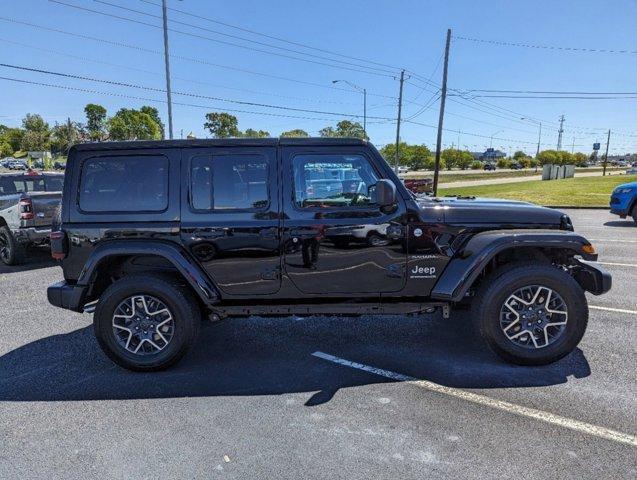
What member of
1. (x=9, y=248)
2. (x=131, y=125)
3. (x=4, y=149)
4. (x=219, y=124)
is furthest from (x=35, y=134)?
(x=9, y=248)

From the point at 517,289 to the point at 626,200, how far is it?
11.0 metres

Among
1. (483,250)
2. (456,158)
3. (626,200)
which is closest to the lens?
(483,250)

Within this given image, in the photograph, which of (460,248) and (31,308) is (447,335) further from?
(31,308)

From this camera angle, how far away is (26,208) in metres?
7.74

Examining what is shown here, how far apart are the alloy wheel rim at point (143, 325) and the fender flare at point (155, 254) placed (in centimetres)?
36

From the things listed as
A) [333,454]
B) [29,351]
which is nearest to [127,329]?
[29,351]

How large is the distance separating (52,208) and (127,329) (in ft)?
17.5

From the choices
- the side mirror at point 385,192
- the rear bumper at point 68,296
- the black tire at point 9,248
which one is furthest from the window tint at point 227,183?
the black tire at point 9,248

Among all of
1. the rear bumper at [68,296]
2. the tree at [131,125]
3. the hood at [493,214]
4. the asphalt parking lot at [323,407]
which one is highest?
the tree at [131,125]

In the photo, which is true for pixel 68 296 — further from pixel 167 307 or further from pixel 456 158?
pixel 456 158

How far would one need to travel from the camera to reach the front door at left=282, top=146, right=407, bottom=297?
3.76 m

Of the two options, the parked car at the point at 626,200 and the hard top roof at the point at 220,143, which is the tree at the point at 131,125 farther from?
the hard top roof at the point at 220,143

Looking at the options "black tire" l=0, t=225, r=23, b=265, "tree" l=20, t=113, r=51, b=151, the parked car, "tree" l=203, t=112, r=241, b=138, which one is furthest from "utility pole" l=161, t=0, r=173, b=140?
"tree" l=20, t=113, r=51, b=151

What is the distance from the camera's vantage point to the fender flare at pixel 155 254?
3.71 metres
